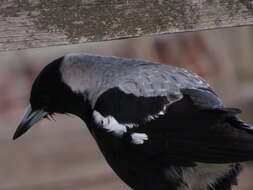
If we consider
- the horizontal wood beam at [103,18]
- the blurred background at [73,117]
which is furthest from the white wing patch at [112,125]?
the blurred background at [73,117]

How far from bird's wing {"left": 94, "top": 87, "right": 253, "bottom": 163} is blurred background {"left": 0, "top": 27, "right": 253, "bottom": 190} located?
2.55m

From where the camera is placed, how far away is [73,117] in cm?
583

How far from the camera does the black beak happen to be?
334 centimetres

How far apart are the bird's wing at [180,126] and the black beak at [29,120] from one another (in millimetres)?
286

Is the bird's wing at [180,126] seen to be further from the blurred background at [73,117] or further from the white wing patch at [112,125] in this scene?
the blurred background at [73,117]

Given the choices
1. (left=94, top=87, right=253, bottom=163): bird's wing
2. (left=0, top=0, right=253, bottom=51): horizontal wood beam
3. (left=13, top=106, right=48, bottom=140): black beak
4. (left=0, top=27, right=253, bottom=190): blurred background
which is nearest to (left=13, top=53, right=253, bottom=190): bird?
(left=94, top=87, right=253, bottom=163): bird's wing

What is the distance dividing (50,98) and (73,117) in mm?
2420

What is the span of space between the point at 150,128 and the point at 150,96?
0.37 ft

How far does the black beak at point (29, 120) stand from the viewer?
3.34 m

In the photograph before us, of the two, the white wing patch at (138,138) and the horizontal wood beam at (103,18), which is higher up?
the horizontal wood beam at (103,18)

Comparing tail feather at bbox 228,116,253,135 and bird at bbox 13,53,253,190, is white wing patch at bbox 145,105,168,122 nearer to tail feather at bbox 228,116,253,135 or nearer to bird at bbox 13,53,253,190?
bird at bbox 13,53,253,190

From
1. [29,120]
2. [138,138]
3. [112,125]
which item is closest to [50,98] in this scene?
[29,120]

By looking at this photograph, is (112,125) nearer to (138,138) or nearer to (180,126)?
(138,138)

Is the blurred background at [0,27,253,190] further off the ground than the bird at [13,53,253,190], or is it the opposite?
the bird at [13,53,253,190]
